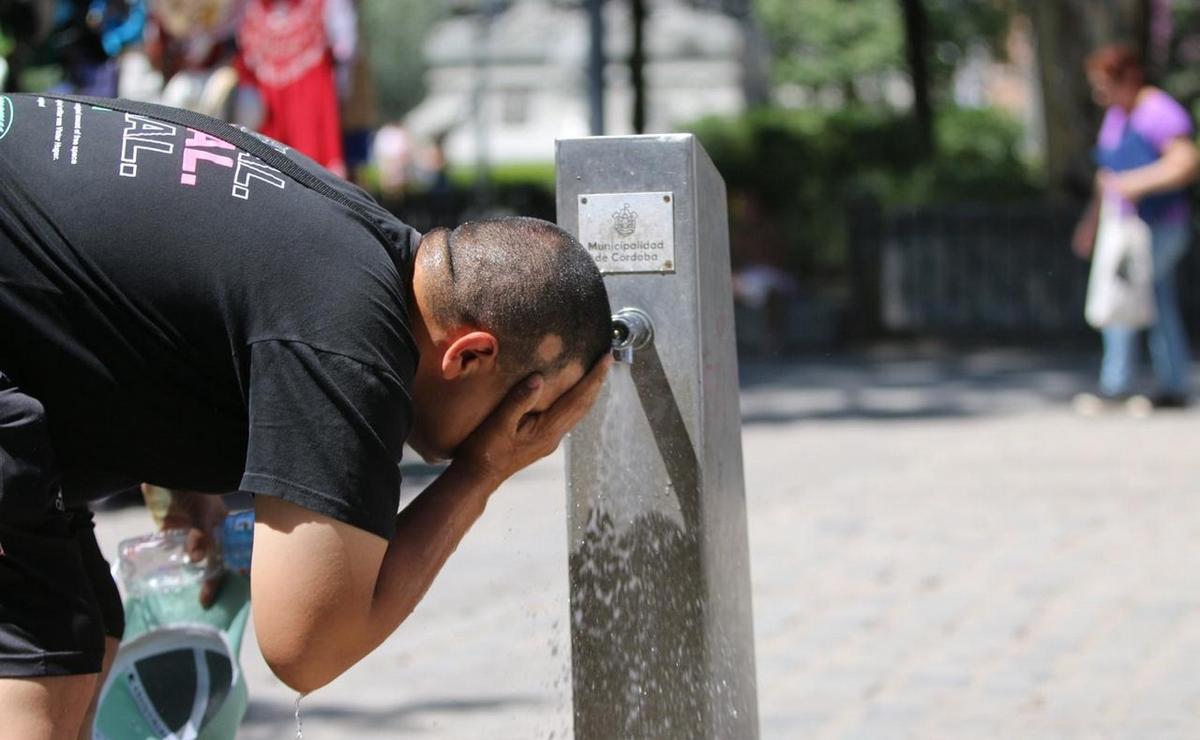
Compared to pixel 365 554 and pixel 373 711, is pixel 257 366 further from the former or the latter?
pixel 373 711

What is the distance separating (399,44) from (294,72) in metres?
47.7

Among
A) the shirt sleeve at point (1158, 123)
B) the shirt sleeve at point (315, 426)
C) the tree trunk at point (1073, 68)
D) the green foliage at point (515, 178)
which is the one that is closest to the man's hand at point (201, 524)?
the shirt sleeve at point (315, 426)

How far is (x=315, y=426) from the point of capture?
2127mm

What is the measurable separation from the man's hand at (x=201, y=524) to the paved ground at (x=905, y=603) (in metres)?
0.65

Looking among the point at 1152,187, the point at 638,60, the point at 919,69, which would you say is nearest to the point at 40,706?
the point at 1152,187

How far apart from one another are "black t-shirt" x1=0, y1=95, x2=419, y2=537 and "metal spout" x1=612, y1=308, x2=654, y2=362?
61 cm

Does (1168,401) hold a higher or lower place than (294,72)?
lower

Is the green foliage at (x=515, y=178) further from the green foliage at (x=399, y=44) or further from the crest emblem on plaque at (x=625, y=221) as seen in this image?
the crest emblem on plaque at (x=625, y=221)

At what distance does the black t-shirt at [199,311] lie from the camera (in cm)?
214

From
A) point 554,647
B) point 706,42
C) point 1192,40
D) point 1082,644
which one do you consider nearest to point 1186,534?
point 1082,644

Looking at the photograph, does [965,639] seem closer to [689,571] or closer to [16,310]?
[689,571]

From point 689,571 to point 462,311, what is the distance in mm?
834

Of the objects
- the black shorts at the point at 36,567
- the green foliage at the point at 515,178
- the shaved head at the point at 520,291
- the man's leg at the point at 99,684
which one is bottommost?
the green foliage at the point at 515,178

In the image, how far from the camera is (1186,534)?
652 cm
